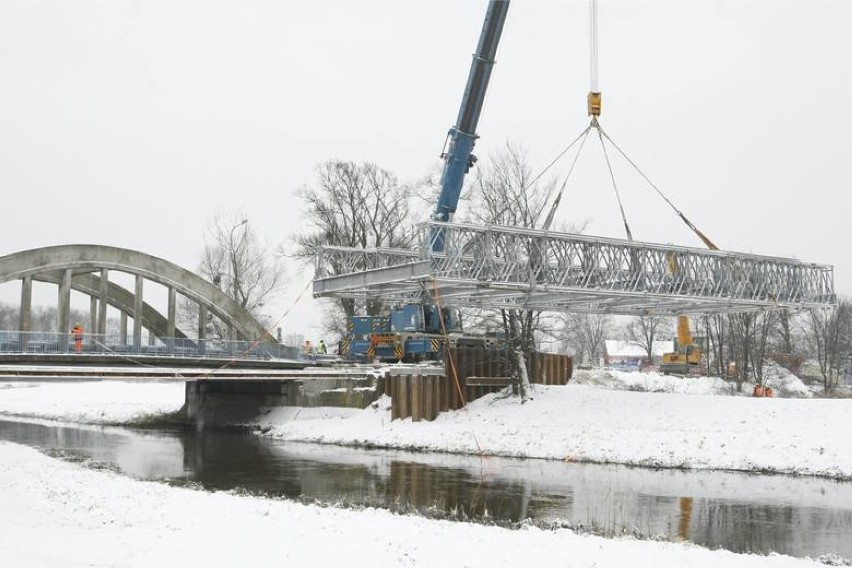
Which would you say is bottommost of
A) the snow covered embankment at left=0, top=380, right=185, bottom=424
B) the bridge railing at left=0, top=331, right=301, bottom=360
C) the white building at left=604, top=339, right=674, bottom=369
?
the snow covered embankment at left=0, top=380, right=185, bottom=424

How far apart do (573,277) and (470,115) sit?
7.98 meters

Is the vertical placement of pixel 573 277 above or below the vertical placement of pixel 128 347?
above

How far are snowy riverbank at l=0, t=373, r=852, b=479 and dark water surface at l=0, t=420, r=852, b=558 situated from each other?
3.37 feet

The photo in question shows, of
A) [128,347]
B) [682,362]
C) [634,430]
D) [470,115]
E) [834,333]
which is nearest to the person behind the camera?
[634,430]

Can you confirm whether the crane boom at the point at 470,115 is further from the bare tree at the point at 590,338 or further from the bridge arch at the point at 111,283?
the bare tree at the point at 590,338

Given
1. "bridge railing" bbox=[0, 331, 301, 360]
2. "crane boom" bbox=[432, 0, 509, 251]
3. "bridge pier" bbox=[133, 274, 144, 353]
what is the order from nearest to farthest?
"crane boom" bbox=[432, 0, 509, 251], "bridge railing" bbox=[0, 331, 301, 360], "bridge pier" bbox=[133, 274, 144, 353]

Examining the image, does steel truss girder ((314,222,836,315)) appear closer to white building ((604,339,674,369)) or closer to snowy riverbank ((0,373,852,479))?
snowy riverbank ((0,373,852,479))

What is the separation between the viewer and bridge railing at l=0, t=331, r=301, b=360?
108 feet

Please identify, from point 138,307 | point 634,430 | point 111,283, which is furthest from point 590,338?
point 634,430

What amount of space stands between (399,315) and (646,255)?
1446 cm

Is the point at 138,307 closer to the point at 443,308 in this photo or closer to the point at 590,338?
the point at 443,308

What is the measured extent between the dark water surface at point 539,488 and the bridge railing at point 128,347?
377 centimetres

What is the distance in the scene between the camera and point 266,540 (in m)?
12.6

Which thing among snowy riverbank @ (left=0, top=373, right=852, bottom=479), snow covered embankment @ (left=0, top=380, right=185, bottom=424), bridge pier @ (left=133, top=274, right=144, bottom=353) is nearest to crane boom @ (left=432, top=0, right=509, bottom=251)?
snowy riverbank @ (left=0, top=373, right=852, bottom=479)
